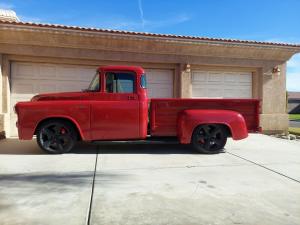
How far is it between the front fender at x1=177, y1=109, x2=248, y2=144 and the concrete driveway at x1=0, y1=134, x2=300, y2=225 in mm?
518

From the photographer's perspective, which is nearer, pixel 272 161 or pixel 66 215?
pixel 66 215

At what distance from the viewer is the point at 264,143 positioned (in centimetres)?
920

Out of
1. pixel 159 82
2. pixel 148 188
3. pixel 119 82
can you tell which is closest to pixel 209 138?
pixel 119 82

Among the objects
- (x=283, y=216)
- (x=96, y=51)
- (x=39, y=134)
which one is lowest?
(x=283, y=216)

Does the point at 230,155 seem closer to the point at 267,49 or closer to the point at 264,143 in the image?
the point at 264,143

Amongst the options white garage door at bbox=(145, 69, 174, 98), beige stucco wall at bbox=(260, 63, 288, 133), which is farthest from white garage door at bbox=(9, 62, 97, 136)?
beige stucco wall at bbox=(260, 63, 288, 133)

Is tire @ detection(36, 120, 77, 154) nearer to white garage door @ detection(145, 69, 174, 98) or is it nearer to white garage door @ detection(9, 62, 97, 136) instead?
white garage door @ detection(9, 62, 97, 136)

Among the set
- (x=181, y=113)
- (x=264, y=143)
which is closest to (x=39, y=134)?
(x=181, y=113)

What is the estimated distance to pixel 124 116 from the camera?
704 centimetres

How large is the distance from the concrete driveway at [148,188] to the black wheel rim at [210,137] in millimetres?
338

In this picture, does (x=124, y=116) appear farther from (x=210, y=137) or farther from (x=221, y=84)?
(x=221, y=84)

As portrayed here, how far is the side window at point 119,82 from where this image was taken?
707 centimetres

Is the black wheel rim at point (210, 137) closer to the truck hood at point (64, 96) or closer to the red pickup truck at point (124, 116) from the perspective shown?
the red pickup truck at point (124, 116)

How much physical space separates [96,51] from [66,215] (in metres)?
7.91
